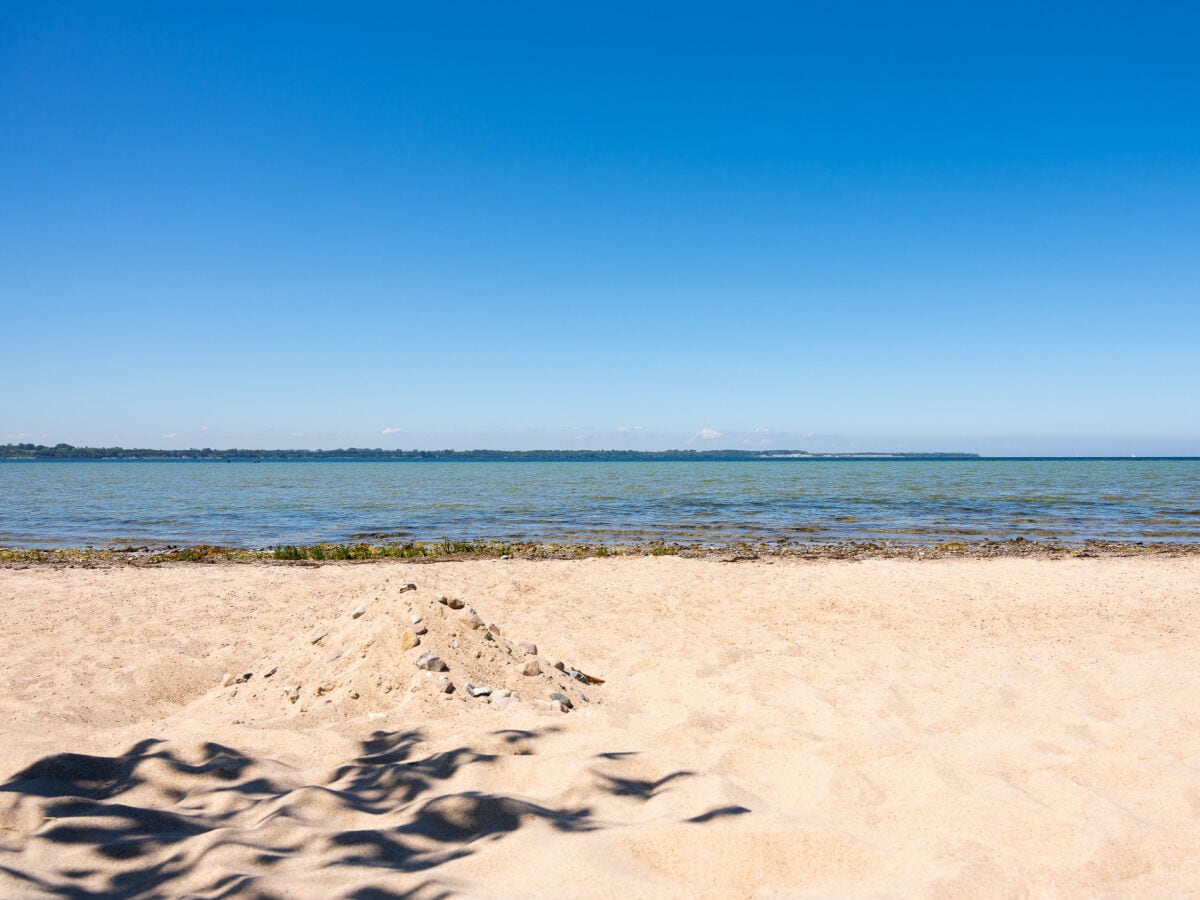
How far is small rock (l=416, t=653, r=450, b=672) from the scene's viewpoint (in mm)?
6324

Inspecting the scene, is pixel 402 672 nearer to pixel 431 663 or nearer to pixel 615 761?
pixel 431 663

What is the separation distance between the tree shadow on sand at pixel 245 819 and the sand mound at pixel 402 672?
3.18 ft

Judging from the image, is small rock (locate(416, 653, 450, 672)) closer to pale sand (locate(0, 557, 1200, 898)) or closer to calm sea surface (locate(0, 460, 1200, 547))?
pale sand (locate(0, 557, 1200, 898))

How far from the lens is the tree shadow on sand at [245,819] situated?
11.0 ft

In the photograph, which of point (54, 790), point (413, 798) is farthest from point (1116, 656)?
point (54, 790)

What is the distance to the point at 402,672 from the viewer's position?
250 inches

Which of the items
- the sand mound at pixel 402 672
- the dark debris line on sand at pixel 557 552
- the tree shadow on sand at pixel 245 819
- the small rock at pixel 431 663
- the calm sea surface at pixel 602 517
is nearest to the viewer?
the tree shadow on sand at pixel 245 819

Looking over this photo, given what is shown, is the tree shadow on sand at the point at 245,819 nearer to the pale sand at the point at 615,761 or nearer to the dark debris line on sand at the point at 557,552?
the pale sand at the point at 615,761

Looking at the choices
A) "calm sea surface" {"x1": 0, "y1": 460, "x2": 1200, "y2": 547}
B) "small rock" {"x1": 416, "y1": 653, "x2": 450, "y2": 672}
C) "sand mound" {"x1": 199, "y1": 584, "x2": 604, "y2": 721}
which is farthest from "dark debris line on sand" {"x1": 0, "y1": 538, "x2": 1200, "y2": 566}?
"small rock" {"x1": 416, "y1": 653, "x2": 450, "y2": 672}

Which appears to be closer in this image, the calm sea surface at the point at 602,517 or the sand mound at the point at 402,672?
the sand mound at the point at 402,672

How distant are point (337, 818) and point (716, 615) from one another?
753 cm

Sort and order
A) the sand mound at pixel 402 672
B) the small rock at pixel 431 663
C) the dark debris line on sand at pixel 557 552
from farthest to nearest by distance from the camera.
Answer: the dark debris line on sand at pixel 557 552
the small rock at pixel 431 663
the sand mound at pixel 402 672

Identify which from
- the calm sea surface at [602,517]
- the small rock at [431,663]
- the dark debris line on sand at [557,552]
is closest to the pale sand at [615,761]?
the small rock at [431,663]

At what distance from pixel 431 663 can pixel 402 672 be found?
27cm
